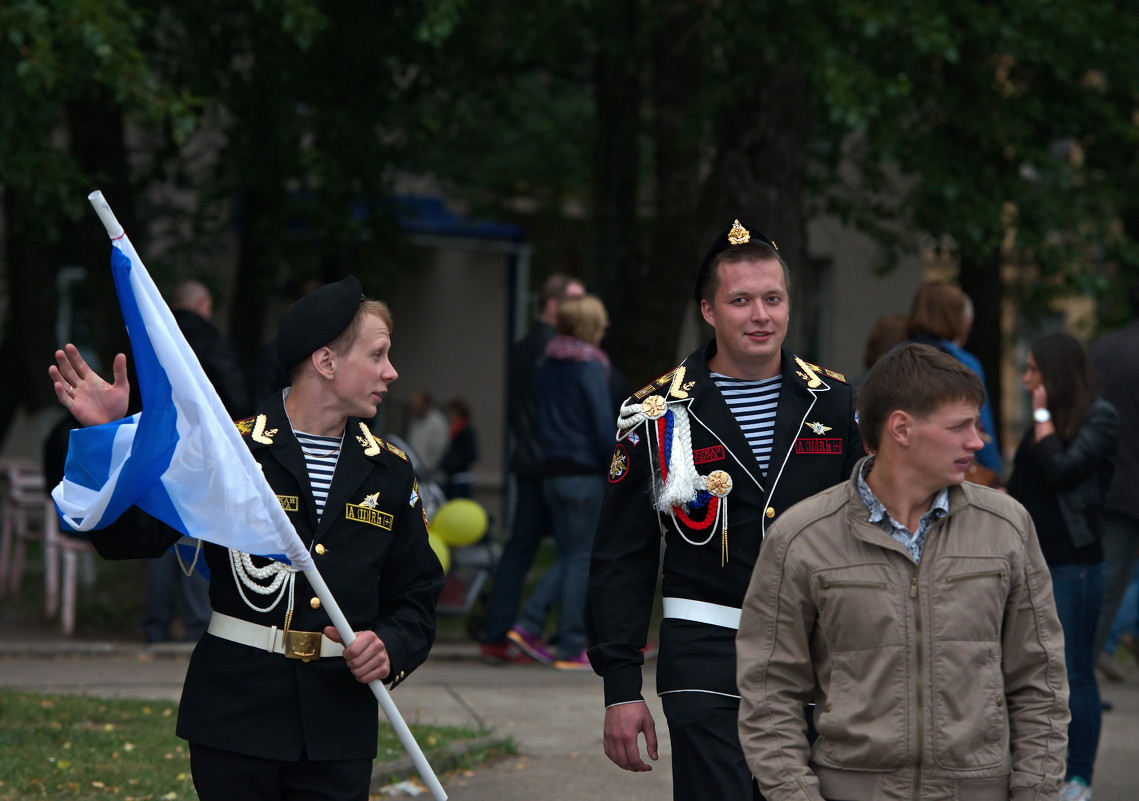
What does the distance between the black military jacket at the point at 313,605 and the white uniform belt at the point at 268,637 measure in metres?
0.01

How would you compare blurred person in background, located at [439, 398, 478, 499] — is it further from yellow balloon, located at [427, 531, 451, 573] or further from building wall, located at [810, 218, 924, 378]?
yellow balloon, located at [427, 531, 451, 573]

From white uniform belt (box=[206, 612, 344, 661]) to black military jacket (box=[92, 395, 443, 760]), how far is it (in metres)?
0.01

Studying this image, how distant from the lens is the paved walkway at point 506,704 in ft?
21.2

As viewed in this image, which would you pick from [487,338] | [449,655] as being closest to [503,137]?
[487,338]

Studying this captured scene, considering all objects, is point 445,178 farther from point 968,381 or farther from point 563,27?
point 968,381

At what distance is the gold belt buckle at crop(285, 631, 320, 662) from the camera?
3537 mm

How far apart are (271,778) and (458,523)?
672 cm

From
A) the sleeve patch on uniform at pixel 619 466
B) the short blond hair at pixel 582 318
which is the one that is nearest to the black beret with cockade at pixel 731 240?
the sleeve patch on uniform at pixel 619 466

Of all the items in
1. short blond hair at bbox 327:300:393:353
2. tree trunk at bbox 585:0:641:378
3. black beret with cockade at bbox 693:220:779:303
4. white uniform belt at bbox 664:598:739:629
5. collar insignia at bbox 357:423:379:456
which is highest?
tree trunk at bbox 585:0:641:378

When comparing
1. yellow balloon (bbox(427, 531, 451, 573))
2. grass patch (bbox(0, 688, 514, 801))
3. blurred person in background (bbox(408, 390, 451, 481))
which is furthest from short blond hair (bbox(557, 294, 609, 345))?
blurred person in background (bbox(408, 390, 451, 481))

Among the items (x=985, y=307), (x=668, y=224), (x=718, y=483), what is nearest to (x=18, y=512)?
(x=668, y=224)

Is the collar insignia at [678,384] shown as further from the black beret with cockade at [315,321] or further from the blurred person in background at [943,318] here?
the blurred person in background at [943,318]

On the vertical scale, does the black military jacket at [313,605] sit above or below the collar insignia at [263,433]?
below

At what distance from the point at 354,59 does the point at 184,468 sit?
9560 mm
